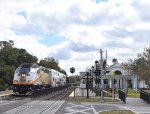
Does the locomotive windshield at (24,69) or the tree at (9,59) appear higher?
the tree at (9,59)

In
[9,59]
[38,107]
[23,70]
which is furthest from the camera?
[9,59]

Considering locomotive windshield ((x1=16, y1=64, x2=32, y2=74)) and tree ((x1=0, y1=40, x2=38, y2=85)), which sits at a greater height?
tree ((x1=0, y1=40, x2=38, y2=85))

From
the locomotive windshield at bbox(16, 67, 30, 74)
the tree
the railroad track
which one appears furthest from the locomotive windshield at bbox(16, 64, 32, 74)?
the tree

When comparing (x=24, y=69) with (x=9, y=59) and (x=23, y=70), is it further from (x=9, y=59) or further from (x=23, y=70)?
(x=9, y=59)

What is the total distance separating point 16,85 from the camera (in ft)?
190

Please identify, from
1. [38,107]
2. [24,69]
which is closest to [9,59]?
[24,69]

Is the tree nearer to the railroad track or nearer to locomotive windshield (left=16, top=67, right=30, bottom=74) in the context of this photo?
locomotive windshield (left=16, top=67, right=30, bottom=74)

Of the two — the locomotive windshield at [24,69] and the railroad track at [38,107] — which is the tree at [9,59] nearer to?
the locomotive windshield at [24,69]

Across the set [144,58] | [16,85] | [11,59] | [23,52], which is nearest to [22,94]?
[16,85]

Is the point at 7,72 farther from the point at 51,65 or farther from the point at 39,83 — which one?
the point at 51,65

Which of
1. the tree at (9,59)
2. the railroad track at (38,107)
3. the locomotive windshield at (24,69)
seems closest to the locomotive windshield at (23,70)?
the locomotive windshield at (24,69)

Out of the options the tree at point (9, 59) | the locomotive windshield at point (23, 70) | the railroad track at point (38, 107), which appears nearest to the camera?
the railroad track at point (38, 107)

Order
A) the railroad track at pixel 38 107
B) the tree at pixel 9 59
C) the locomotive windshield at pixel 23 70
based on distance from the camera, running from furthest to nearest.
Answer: the tree at pixel 9 59, the locomotive windshield at pixel 23 70, the railroad track at pixel 38 107

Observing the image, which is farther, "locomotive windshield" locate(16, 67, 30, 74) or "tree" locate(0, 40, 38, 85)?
"tree" locate(0, 40, 38, 85)
